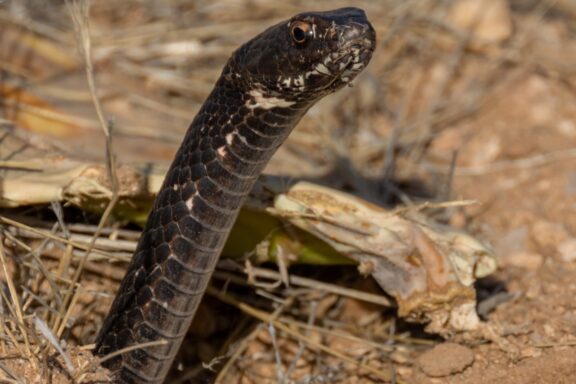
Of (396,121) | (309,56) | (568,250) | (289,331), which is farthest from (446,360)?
(396,121)

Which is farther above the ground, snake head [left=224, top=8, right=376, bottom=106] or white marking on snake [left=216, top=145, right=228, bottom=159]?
snake head [left=224, top=8, right=376, bottom=106]

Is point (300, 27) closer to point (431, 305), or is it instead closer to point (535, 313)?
point (431, 305)

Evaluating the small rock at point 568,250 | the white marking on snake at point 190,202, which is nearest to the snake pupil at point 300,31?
the white marking on snake at point 190,202

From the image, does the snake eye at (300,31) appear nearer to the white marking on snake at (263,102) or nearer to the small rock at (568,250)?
the white marking on snake at (263,102)

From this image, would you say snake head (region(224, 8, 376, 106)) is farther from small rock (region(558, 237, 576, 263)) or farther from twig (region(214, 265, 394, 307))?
small rock (region(558, 237, 576, 263))

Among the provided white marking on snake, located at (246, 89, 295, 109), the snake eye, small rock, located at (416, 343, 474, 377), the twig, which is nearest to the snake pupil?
the snake eye

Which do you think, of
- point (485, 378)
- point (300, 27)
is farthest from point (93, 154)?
point (485, 378)
